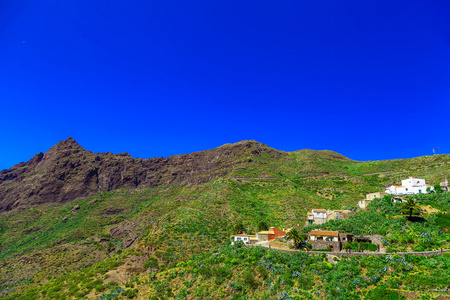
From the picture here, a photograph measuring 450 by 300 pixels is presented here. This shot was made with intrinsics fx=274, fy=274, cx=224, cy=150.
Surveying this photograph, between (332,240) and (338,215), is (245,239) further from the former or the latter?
(338,215)

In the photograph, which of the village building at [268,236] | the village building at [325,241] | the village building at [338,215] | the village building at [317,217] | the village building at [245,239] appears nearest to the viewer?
the village building at [325,241]

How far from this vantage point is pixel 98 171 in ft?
551

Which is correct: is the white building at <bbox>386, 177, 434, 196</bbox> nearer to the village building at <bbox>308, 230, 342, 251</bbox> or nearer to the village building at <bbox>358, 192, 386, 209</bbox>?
the village building at <bbox>358, 192, 386, 209</bbox>

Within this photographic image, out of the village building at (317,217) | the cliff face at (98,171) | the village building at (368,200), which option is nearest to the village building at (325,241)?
the village building at (317,217)

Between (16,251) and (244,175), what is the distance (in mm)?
84904

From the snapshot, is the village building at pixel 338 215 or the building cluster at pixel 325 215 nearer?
the village building at pixel 338 215

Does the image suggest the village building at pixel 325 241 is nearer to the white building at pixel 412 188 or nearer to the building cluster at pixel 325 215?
the building cluster at pixel 325 215

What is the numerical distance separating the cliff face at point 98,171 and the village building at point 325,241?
9128cm

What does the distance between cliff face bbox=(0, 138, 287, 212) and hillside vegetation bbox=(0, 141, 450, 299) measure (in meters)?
0.86

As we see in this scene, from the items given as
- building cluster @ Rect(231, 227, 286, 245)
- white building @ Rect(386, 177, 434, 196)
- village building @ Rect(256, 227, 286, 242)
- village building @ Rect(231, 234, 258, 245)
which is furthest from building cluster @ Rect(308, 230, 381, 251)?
white building @ Rect(386, 177, 434, 196)

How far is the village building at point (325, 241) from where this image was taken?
37.2 metres

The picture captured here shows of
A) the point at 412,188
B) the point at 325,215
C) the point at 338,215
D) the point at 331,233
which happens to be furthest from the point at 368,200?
the point at 331,233

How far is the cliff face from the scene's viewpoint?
144875mm

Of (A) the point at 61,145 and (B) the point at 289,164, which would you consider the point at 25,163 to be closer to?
(A) the point at 61,145
